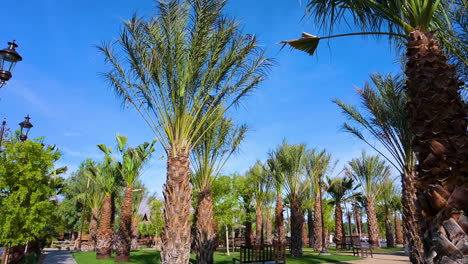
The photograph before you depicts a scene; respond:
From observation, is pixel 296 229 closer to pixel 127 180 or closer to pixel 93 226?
pixel 127 180

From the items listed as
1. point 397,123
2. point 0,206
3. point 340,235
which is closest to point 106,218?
point 0,206

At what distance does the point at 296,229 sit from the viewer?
20625 millimetres

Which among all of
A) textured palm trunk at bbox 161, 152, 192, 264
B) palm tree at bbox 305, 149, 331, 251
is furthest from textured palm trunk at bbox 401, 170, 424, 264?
palm tree at bbox 305, 149, 331, 251

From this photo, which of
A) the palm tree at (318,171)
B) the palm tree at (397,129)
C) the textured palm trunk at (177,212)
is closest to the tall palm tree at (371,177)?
the palm tree at (318,171)

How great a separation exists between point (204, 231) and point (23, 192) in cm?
718

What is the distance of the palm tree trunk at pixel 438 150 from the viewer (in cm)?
371

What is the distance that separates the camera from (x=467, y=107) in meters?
4.22

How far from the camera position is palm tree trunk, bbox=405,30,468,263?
12.2 feet

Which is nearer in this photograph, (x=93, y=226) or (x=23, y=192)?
(x=23, y=192)

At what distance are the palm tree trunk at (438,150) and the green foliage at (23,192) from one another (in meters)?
12.3

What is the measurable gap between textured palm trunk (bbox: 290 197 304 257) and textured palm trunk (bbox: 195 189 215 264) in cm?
924

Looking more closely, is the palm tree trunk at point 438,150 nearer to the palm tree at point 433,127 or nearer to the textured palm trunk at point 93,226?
the palm tree at point 433,127

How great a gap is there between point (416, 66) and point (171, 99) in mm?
6160

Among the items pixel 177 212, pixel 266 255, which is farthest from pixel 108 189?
pixel 177 212
